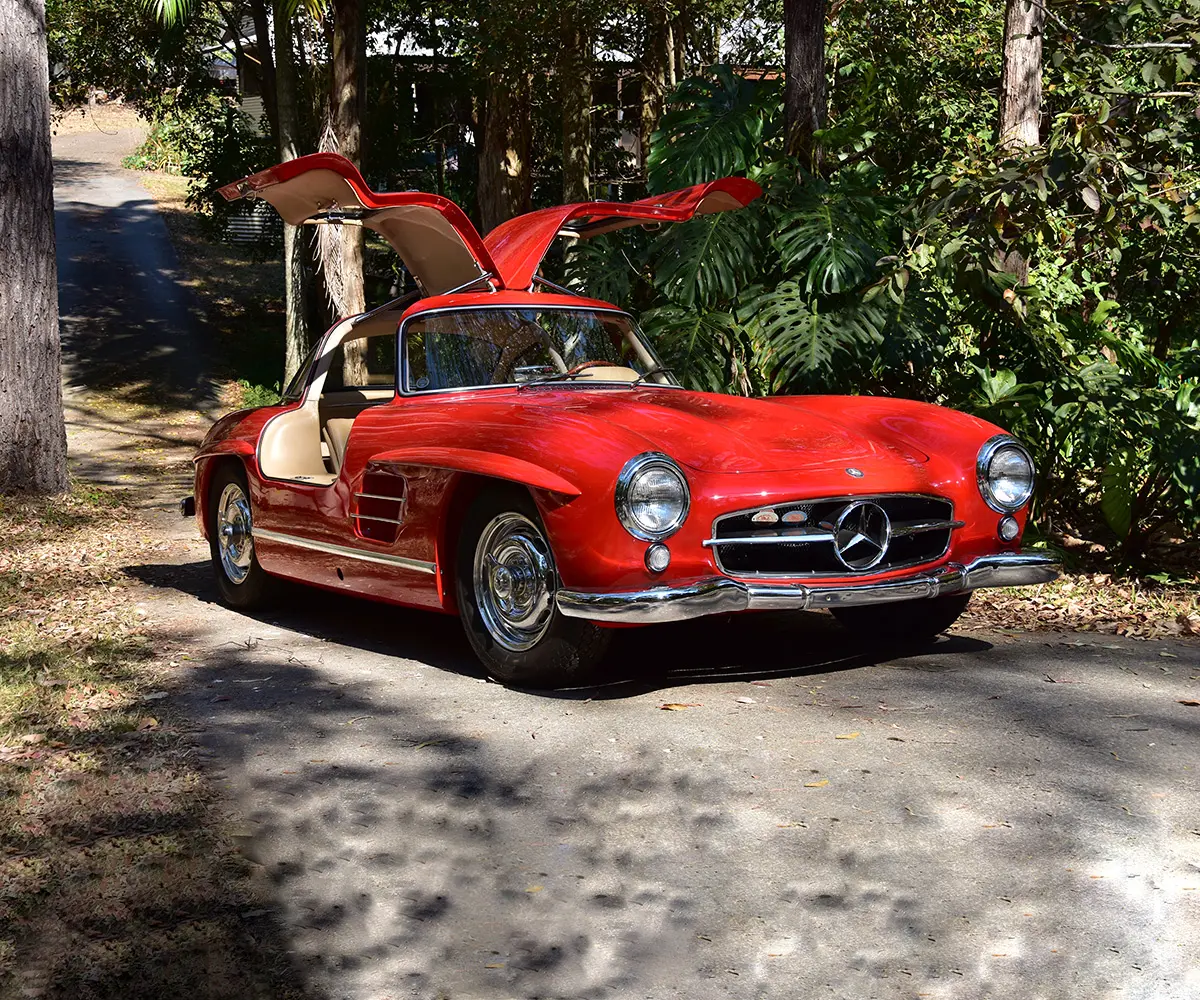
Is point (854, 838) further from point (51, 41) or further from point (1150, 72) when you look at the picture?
point (51, 41)

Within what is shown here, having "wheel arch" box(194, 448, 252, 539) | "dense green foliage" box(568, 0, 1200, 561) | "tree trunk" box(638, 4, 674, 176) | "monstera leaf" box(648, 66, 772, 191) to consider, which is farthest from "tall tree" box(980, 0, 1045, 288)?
"tree trunk" box(638, 4, 674, 176)

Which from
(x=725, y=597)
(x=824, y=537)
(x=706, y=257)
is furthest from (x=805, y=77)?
(x=725, y=597)

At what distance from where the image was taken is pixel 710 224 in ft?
30.3

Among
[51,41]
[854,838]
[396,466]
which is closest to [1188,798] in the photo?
[854,838]

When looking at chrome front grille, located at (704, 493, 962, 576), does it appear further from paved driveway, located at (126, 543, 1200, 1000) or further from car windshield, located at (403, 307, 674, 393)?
car windshield, located at (403, 307, 674, 393)

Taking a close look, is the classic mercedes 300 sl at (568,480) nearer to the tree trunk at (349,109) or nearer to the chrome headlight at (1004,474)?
the chrome headlight at (1004,474)

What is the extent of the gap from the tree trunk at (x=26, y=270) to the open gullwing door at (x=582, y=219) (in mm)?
4537

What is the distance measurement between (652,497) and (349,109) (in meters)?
12.3

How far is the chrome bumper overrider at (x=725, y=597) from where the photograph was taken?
4715 mm

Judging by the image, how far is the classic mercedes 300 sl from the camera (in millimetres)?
4859

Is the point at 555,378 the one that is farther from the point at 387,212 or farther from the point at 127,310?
the point at 127,310

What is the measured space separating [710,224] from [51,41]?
17.5m

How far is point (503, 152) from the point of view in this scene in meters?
19.4


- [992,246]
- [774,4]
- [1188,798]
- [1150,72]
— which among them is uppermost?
[774,4]
